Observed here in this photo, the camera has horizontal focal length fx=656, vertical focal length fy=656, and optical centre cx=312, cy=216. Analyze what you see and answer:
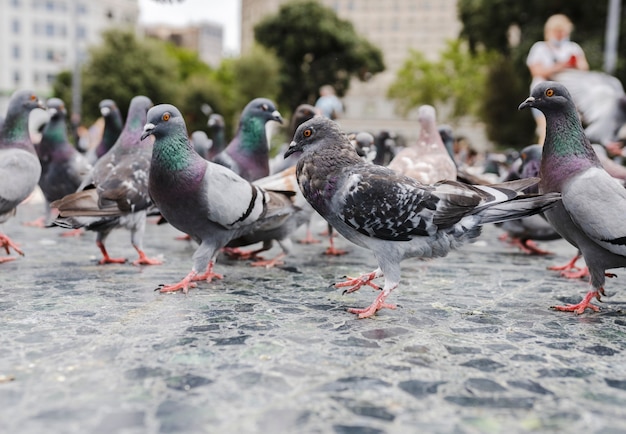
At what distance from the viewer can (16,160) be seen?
17.5 ft

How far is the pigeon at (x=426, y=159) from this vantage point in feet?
19.9

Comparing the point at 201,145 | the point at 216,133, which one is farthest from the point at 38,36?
the point at 201,145

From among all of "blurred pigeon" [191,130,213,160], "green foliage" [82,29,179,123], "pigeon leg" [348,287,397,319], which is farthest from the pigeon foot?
"green foliage" [82,29,179,123]

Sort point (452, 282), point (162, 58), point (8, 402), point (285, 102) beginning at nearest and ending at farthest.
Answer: point (8, 402), point (452, 282), point (162, 58), point (285, 102)

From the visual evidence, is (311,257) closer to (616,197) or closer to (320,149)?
(320,149)

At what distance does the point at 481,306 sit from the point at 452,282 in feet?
2.77

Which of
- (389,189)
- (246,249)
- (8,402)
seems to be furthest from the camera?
(246,249)

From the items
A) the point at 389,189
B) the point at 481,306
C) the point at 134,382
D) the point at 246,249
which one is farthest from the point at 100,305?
the point at 246,249

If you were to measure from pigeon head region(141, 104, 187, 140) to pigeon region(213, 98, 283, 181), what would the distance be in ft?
5.23

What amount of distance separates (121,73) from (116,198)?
31124mm

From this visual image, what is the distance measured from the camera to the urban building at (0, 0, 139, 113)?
2697 inches

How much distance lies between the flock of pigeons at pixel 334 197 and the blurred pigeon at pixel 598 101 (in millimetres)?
2976

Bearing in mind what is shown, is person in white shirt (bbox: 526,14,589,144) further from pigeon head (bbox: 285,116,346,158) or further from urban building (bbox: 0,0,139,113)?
urban building (bbox: 0,0,139,113)

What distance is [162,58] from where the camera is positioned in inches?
1417
